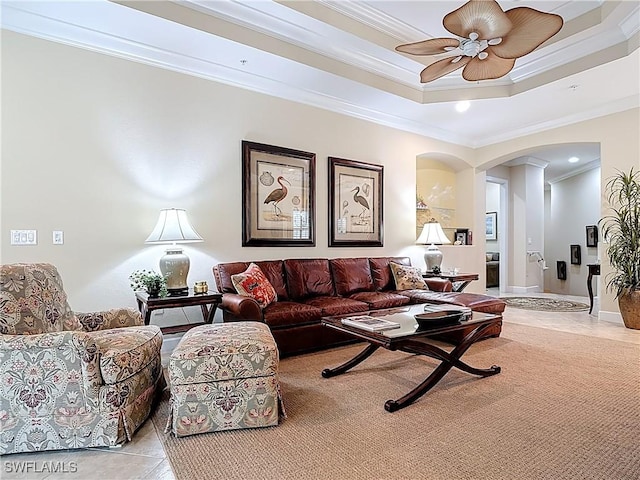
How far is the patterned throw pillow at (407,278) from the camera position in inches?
187

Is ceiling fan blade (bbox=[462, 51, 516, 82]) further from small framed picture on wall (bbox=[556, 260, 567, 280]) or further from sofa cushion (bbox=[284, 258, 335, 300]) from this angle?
small framed picture on wall (bbox=[556, 260, 567, 280])

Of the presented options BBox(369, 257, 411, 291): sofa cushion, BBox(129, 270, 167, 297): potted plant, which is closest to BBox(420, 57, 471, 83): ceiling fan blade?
BBox(369, 257, 411, 291): sofa cushion

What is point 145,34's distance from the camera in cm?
324

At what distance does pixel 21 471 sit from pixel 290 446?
4.11ft

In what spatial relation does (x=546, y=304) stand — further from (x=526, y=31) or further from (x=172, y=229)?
(x=172, y=229)

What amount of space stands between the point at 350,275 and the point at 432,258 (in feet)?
5.33

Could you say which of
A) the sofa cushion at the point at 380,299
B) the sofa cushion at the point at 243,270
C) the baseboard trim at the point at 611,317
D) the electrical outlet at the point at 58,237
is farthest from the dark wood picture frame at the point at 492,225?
the electrical outlet at the point at 58,237

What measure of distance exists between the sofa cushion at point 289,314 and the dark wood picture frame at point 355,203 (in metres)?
1.44

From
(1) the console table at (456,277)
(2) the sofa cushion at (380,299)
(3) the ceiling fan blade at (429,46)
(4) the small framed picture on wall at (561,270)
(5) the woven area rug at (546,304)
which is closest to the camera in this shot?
(3) the ceiling fan blade at (429,46)

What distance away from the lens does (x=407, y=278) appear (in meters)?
4.79

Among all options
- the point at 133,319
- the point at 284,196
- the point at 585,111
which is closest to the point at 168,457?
the point at 133,319

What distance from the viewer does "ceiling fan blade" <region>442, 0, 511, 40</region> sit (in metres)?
2.35

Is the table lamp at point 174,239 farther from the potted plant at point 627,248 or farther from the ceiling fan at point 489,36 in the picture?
the potted plant at point 627,248

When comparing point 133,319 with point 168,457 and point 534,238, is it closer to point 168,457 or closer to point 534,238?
point 168,457
